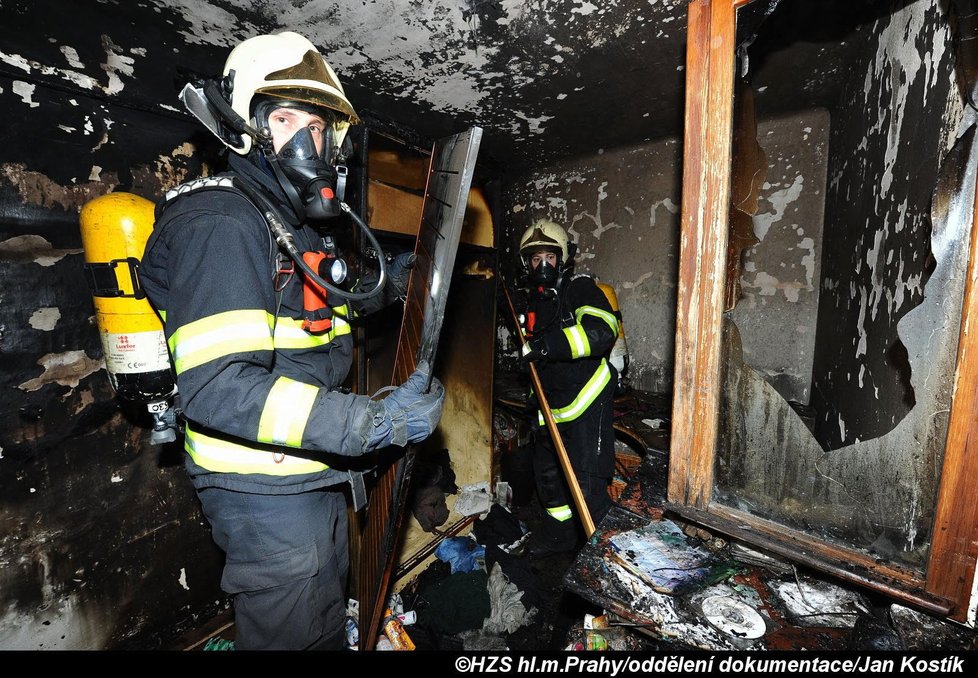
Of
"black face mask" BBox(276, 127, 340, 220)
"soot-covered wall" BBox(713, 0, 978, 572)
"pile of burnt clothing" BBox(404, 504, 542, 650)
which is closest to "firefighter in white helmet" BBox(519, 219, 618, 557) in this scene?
"pile of burnt clothing" BBox(404, 504, 542, 650)

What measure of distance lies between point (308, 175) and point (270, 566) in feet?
4.67

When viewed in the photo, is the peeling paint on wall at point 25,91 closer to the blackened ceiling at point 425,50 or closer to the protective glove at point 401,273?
the blackened ceiling at point 425,50

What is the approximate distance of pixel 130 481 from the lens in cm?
207

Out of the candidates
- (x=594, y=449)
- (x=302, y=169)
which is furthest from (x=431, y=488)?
(x=302, y=169)

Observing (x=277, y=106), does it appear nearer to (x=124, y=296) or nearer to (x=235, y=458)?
(x=124, y=296)

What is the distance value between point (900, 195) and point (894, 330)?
549 millimetres

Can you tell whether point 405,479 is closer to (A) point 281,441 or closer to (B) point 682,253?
(A) point 281,441

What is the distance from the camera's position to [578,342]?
9.30ft

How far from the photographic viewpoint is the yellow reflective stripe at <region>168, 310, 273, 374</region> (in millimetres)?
1100

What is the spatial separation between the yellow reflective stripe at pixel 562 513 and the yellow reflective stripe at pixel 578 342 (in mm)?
1387

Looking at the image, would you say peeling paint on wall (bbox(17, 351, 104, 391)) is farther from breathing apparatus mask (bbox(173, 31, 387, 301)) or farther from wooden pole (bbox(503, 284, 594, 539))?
wooden pole (bbox(503, 284, 594, 539))

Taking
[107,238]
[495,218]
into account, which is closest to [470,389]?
[495,218]

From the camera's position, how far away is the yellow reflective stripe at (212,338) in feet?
3.61

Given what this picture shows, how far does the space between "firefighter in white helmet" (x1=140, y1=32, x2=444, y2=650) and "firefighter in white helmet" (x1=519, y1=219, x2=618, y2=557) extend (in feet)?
5.32
